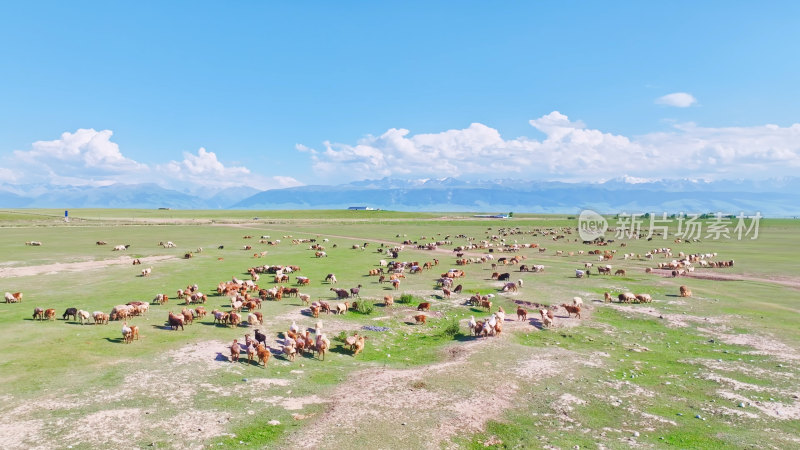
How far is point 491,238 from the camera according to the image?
83.6m

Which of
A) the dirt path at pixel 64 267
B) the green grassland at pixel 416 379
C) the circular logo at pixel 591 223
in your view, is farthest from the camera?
the circular logo at pixel 591 223

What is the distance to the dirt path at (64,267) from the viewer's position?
121 ft

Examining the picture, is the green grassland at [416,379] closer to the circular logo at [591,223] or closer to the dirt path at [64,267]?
the dirt path at [64,267]

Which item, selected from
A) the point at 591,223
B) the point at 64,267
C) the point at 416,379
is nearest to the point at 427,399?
the point at 416,379

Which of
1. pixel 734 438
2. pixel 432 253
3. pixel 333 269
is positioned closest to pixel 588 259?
pixel 432 253

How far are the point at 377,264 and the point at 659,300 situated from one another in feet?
88.9

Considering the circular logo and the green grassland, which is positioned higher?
the circular logo

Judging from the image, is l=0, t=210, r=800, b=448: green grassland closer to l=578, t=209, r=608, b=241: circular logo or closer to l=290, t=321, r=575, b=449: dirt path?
l=290, t=321, r=575, b=449: dirt path

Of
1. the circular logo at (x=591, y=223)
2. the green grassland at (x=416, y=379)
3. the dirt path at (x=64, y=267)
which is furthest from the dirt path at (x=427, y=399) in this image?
the circular logo at (x=591, y=223)

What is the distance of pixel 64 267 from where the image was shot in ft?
133

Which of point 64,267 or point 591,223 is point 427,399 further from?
point 591,223

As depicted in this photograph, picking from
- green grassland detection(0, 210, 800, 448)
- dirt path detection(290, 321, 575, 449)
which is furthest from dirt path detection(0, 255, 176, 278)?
dirt path detection(290, 321, 575, 449)

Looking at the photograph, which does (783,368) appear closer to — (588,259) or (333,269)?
(333,269)

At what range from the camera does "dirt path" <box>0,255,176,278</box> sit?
36.8 meters
